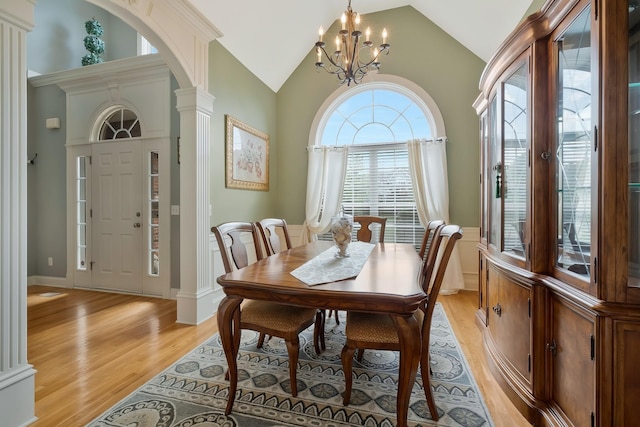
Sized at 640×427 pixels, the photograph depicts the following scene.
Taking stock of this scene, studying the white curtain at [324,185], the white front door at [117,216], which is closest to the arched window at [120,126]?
the white front door at [117,216]

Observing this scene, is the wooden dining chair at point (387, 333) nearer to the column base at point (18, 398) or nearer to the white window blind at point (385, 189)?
the column base at point (18, 398)

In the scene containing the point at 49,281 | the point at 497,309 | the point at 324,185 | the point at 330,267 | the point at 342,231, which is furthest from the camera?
the point at 324,185

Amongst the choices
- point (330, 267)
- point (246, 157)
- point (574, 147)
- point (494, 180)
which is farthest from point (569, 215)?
point (246, 157)

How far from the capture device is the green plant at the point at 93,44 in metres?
4.23

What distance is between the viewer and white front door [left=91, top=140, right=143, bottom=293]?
12.3ft

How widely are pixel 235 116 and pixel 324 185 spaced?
1.53 metres

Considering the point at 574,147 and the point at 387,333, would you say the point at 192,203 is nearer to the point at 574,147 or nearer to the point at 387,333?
the point at 387,333

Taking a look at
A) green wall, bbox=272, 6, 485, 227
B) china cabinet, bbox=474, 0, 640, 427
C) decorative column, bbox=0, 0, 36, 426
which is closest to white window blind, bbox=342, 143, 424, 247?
green wall, bbox=272, 6, 485, 227

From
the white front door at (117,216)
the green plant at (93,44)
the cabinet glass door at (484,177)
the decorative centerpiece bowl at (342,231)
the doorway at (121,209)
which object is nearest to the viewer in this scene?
the decorative centerpiece bowl at (342,231)

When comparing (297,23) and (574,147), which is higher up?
(297,23)

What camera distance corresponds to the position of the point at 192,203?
2.84 m

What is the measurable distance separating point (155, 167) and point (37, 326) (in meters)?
1.95

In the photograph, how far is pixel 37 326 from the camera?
2.73 m

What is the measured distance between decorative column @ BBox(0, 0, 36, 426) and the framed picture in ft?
6.32
